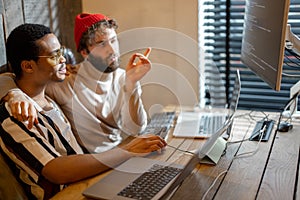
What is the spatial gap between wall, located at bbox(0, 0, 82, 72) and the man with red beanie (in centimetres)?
33

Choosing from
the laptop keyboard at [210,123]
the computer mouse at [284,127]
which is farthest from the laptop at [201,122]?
the computer mouse at [284,127]

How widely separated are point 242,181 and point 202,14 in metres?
1.39

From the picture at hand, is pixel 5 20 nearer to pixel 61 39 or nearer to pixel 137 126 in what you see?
pixel 61 39

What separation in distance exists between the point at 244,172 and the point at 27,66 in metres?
0.89

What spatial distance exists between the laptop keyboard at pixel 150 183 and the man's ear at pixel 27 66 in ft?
2.03

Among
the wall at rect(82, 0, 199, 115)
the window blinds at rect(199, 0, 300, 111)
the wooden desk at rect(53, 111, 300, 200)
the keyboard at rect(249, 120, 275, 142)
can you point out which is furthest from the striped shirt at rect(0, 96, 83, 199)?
the window blinds at rect(199, 0, 300, 111)

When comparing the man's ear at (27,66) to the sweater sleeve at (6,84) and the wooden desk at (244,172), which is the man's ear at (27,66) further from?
the wooden desk at (244,172)

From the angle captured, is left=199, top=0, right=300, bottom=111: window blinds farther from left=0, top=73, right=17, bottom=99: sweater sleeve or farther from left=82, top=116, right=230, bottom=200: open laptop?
left=0, top=73, right=17, bottom=99: sweater sleeve

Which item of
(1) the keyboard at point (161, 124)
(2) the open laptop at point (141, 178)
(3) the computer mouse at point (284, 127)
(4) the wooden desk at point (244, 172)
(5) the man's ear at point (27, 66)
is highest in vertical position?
(5) the man's ear at point (27, 66)

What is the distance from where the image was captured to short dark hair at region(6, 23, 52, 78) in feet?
5.31

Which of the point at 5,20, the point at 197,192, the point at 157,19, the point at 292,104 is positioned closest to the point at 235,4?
the point at 157,19

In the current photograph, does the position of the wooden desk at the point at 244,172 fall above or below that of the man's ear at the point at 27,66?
below

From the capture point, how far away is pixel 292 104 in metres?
2.01

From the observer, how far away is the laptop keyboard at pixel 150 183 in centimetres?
123
